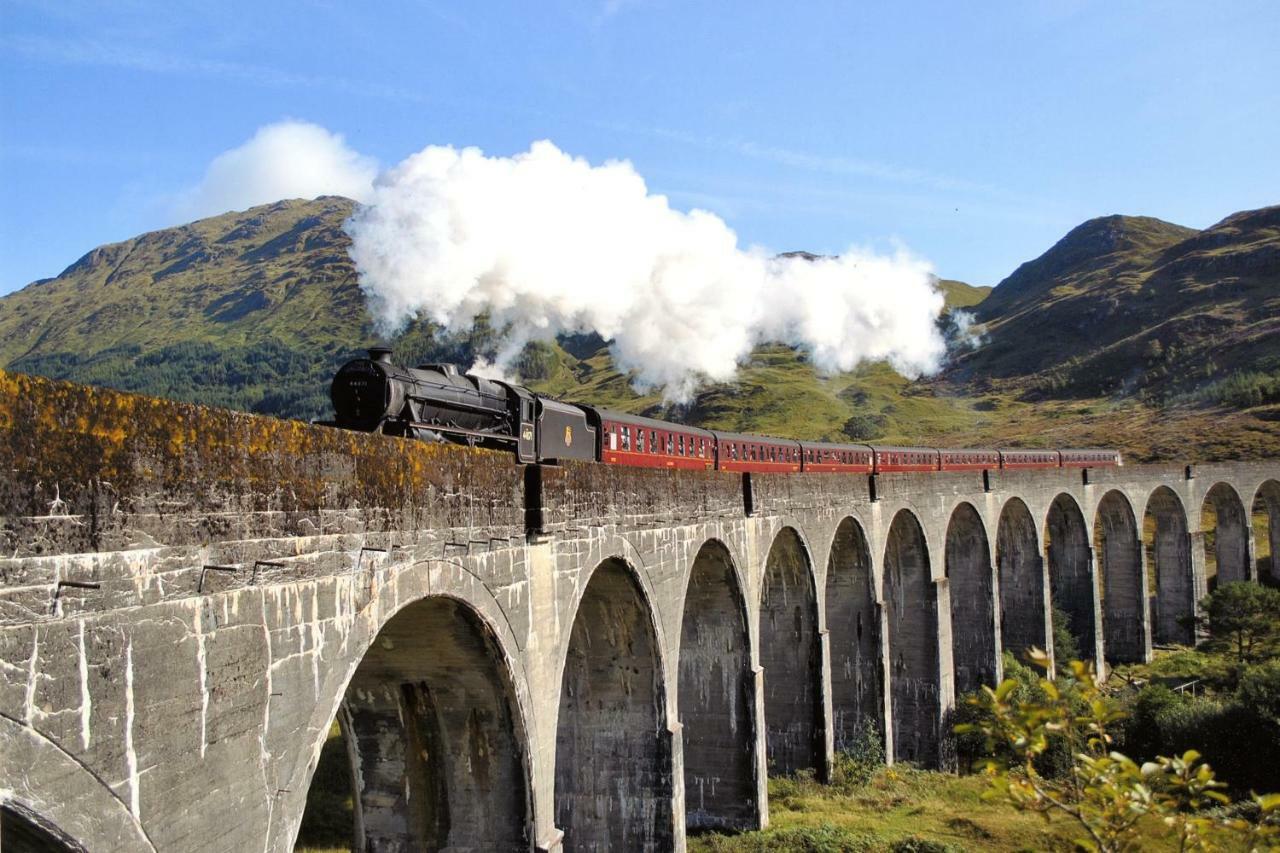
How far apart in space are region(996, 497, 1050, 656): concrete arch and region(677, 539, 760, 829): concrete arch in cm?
1848

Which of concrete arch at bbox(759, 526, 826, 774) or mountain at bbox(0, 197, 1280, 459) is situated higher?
mountain at bbox(0, 197, 1280, 459)

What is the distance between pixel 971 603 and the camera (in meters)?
29.7

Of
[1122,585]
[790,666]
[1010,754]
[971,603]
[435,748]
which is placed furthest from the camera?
[1122,585]

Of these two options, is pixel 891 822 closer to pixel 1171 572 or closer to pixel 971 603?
pixel 971 603

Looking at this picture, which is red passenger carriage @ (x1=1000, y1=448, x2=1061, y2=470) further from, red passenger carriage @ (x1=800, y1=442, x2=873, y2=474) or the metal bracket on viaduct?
the metal bracket on viaduct

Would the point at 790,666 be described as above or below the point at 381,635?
below

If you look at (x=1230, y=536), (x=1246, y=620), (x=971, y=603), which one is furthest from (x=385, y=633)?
(x=1230, y=536)

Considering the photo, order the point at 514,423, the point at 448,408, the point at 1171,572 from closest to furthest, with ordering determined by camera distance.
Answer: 1. the point at 448,408
2. the point at 514,423
3. the point at 1171,572

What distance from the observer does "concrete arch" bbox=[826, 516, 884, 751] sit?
22.7m

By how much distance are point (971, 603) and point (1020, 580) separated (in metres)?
4.64

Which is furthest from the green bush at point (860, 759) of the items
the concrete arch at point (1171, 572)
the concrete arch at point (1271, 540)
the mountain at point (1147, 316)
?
the mountain at point (1147, 316)

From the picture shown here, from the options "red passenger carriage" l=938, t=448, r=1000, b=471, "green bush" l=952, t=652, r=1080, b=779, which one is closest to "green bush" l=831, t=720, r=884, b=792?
"green bush" l=952, t=652, r=1080, b=779

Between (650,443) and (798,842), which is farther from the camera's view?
(650,443)

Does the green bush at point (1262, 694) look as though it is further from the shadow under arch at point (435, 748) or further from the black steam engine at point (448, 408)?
the shadow under arch at point (435, 748)
